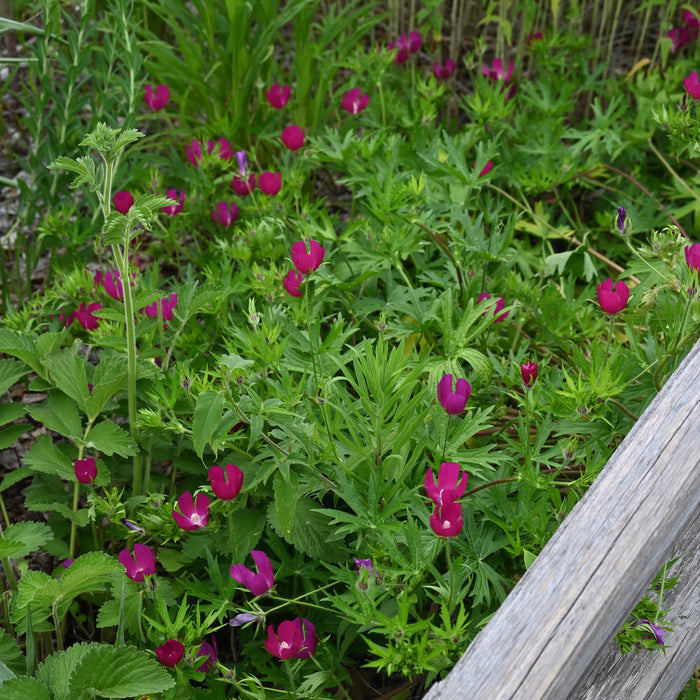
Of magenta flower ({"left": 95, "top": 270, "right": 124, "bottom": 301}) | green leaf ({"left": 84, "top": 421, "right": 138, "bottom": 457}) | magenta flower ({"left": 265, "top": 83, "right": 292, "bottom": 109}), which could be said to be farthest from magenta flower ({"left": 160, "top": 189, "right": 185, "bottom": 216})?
green leaf ({"left": 84, "top": 421, "right": 138, "bottom": 457})

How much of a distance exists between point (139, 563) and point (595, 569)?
31.2 inches

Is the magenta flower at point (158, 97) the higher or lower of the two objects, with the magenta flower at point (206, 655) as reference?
higher

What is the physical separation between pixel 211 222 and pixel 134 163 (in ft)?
0.93

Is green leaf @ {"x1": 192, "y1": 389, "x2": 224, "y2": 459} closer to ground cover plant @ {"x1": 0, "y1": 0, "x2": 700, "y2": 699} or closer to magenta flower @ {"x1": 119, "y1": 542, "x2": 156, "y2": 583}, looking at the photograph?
ground cover plant @ {"x1": 0, "y1": 0, "x2": 700, "y2": 699}

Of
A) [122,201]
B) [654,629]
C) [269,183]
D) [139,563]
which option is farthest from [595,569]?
[122,201]

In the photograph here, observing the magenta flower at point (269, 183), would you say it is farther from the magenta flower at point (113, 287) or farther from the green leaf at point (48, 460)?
the green leaf at point (48, 460)

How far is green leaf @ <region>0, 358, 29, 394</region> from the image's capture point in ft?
5.51

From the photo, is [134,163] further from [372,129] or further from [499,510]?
[499,510]

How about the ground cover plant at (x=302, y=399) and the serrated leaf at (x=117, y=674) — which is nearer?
the serrated leaf at (x=117, y=674)

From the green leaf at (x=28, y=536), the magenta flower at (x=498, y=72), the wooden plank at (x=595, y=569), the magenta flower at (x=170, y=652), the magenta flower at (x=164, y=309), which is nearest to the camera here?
the wooden plank at (x=595, y=569)

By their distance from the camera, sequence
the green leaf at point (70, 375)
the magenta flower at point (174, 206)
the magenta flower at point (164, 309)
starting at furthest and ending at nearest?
the magenta flower at point (174, 206) → the magenta flower at point (164, 309) → the green leaf at point (70, 375)

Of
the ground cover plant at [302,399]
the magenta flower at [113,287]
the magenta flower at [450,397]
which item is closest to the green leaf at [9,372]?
the ground cover plant at [302,399]

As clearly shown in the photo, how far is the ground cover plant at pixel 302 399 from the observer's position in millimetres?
1351

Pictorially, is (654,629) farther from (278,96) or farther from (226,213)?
(278,96)
